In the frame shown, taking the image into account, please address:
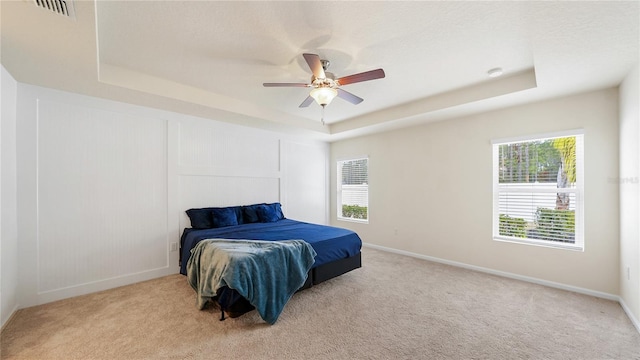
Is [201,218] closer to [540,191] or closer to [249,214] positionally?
[249,214]

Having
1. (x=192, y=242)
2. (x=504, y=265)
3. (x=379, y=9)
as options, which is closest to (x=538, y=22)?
(x=379, y=9)

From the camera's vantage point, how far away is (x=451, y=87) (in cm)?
329

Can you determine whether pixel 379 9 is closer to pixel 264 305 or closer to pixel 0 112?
pixel 264 305

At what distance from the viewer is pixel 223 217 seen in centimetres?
385

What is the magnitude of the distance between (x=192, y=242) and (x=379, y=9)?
3.25 metres

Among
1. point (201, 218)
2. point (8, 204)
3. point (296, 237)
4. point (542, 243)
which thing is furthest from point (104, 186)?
point (542, 243)

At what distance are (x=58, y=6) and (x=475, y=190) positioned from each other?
15.6ft

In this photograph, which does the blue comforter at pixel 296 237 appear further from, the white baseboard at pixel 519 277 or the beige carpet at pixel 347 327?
the white baseboard at pixel 519 277

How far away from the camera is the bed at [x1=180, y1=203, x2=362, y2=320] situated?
9.91ft

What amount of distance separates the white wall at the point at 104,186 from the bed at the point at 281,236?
11.7 inches

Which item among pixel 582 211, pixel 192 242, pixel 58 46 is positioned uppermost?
pixel 58 46

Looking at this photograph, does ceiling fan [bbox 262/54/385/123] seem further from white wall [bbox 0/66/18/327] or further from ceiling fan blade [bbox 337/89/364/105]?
white wall [bbox 0/66/18/327]

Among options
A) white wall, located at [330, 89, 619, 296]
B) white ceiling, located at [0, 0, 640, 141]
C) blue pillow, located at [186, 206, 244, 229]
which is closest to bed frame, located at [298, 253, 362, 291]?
white wall, located at [330, 89, 619, 296]

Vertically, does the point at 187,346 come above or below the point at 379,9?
below
